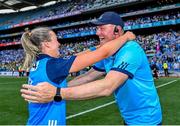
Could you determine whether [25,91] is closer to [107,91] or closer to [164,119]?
[107,91]

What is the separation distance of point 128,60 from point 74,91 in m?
0.72

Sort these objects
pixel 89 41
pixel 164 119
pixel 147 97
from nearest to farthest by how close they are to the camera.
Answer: pixel 147 97 < pixel 164 119 < pixel 89 41

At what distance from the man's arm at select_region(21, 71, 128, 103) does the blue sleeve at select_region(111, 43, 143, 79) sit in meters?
0.18

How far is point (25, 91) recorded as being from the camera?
9.25 feet

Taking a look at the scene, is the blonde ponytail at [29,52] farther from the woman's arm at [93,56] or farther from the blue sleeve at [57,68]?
the woman's arm at [93,56]

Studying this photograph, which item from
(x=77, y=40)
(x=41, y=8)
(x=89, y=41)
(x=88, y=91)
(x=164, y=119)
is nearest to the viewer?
(x=88, y=91)

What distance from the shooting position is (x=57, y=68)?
10.0ft

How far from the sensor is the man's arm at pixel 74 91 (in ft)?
8.82

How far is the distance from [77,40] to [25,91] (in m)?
57.8

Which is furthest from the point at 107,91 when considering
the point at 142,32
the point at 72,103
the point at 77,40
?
the point at 77,40

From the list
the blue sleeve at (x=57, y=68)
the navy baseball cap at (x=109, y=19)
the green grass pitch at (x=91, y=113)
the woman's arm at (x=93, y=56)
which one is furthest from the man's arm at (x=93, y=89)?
the green grass pitch at (x=91, y=113)

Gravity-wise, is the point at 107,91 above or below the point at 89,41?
above

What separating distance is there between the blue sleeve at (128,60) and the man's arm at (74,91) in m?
0.18

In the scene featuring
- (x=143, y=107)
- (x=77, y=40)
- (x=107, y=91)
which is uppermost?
(x=107, y=91)
